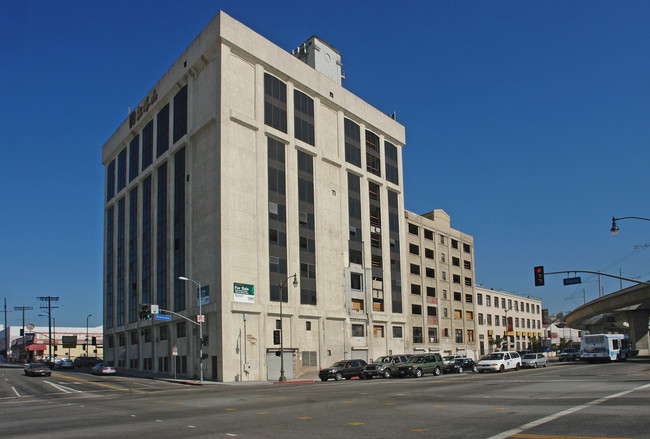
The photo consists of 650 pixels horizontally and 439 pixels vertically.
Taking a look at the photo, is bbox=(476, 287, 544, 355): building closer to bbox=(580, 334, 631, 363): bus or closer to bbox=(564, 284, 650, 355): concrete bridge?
bbox=(564, 284, 650, 355): concrete bridge

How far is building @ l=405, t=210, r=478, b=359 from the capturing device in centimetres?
8131

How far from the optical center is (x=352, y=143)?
241ft

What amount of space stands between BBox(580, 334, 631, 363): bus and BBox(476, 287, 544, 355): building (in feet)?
120

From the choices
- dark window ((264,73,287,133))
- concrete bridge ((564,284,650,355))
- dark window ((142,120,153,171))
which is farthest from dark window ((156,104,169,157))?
concrete bridge ((564,284,650,355))

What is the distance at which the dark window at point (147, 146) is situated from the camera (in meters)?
71.8

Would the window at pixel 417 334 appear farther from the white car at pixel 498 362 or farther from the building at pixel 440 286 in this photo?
the white car at pixel 498 362

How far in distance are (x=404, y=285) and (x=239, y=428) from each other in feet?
208

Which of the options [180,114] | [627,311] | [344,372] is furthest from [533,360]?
[627,311]

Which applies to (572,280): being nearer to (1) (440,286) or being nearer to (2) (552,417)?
(2) (552,417)

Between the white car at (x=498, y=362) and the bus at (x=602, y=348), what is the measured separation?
1686 centimetres

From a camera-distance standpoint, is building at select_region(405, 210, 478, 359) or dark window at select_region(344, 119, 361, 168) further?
building at select_region(405, 210, 478, 359)

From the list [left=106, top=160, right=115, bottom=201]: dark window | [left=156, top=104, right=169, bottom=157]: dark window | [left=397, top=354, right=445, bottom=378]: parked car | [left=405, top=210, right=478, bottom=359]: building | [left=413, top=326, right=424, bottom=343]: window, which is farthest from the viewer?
[left=106, top=160, right=115, bottom=201]: dark window

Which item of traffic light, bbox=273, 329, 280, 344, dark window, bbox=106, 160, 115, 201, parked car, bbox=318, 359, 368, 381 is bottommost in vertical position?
parked car, bbox=318, 359, 368, 381

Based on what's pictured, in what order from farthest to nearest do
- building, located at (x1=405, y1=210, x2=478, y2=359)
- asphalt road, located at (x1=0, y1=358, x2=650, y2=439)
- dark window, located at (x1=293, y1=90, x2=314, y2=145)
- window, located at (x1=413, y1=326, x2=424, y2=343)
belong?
building, located at (x1=405, y1=210, x2=478, y2=359), window, located at (x1=413, y1=326, x2=424, y2=343), dark window, located at (x1=293, y1=90, x2=314, y2=145), asphalt road, located at (x1=0, y1=358, x2=650, y2=439)
